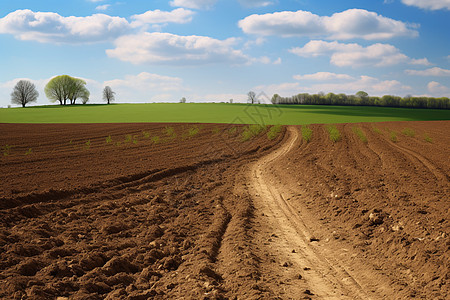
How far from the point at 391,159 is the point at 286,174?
5409 mm

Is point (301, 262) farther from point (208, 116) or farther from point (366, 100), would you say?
point (366, 100)

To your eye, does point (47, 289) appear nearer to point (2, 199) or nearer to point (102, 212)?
point (102, 212)

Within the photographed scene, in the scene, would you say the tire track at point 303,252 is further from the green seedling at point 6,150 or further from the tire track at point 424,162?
the green seedling at point 6,150

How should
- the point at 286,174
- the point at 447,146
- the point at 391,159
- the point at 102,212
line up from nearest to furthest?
the point at 102,212
the point at 286,174
the point at 391,159
the point at 447,146

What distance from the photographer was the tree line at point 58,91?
305 feet

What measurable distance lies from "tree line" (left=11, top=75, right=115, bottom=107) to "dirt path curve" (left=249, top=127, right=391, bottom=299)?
98486mm

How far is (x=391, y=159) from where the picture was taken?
16.0 meters

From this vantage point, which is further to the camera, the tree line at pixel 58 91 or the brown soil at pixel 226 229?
the tree line at pixel 58 91

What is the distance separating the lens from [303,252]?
7.20m

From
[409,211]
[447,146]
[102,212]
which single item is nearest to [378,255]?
[409,211]

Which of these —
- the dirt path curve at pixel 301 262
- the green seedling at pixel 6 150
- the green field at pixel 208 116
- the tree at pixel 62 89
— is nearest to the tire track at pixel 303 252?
the dirt path curve at pixel 301 262

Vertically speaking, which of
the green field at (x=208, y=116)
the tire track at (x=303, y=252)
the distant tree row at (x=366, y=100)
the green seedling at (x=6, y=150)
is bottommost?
the tire track at (x=303, y=252)

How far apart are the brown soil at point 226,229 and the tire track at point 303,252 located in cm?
3

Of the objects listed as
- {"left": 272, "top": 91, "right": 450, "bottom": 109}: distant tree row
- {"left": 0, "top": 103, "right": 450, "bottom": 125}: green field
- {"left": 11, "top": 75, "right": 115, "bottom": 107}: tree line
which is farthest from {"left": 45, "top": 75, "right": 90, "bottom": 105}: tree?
{"left": 272, "top": 91, "right": 450, "bottom": 109}: distant tree row
